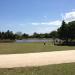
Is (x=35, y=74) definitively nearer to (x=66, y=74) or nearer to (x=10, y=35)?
(x=66, y=74)

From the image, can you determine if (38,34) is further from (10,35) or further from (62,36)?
(62,36)

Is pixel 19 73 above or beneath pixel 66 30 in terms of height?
beneath

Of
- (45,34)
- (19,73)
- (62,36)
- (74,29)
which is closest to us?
(19,73)

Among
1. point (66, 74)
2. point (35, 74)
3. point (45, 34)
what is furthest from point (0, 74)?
point (45, 34)

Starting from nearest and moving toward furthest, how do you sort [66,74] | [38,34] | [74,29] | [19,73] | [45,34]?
[66,74]
[19,73]
[74,29]
[45,34]
[38,34]

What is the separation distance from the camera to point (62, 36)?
7244 cm

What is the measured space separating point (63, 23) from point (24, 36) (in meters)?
87.7

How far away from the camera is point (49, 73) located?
1148 cm

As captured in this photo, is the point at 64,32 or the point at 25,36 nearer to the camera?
the point at 64,32

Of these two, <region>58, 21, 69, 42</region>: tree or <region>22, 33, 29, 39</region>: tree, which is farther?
<region>22, 33, 29, 39</region>: tree

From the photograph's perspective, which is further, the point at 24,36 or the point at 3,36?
the point at 24,36

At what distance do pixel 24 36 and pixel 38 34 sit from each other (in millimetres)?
10956

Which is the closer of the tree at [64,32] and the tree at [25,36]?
the tree at [64,32]

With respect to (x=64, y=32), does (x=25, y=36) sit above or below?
below
